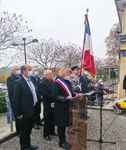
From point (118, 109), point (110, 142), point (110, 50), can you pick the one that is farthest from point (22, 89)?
point (110, 50)

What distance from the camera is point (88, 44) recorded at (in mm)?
6828

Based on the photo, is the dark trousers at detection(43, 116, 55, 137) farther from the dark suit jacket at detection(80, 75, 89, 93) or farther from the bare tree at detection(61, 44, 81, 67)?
the bare tree at detection(61, 44, 81, 67)

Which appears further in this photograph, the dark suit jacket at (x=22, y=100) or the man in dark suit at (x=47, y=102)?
the man in dark suit at (x=47, y=102)

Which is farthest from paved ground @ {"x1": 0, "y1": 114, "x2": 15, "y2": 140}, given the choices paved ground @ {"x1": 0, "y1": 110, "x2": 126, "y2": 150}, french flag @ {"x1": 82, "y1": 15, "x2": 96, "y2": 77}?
french flag @ {"x1": 82, "y1": 15, "x2": 96, "y2": 77}

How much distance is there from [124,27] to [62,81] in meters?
8.91

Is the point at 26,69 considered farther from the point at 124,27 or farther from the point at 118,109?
the point at 124,27

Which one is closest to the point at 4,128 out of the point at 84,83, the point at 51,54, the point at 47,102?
the point at 47,102

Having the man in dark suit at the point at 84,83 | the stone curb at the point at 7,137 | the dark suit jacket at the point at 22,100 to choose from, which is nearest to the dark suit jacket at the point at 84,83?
the man in dark suit at the point at 84,83

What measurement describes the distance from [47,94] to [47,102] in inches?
9.6

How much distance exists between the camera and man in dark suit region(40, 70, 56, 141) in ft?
19.9

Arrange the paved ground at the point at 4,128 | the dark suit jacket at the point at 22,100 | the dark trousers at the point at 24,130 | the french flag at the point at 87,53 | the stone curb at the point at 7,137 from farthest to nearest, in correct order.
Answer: the french flag at the point at 87,53, the paved ground at the point at 4,128, the stone curb at the point at 7,137, the dark trousers at the point at 24,130, the dark suit jacket at the point at 22,100

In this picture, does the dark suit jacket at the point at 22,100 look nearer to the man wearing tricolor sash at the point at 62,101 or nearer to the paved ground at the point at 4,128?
the man wearing tricolor sash at the point at 62,101

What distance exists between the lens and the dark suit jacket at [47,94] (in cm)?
605

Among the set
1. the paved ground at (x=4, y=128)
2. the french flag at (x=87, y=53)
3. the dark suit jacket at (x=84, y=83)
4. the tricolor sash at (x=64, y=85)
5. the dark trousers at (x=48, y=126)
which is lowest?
the paved ground at (x=4, y=128)
